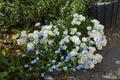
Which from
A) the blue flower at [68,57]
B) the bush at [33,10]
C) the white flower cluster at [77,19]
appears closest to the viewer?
the blue flower at [68,57]

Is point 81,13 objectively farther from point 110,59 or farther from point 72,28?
point 110,59

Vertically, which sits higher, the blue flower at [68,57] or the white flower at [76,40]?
the white flower at [76,40]

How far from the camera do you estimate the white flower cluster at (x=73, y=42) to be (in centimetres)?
393

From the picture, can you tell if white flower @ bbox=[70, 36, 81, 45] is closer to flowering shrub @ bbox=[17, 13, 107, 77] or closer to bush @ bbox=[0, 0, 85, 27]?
flowering shrub @ bbox=[17, 13, 107, 77]

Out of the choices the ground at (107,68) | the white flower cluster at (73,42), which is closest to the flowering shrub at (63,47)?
the white flower cluster at (73,42)

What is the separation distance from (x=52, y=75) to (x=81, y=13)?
121 centimetres

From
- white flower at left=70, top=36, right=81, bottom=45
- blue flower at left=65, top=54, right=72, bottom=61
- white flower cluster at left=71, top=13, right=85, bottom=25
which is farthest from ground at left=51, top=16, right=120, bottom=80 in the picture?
white flower cluster at left=71, top=13, right=85, bottom=25

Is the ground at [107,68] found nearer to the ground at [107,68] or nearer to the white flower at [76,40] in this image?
the ground at [107,68]

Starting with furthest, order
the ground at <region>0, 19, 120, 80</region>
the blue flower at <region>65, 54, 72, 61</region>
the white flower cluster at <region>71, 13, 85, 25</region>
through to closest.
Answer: the white flower cluster at <region>71, 13, 85, 25</region>
the ground at <region>0, 19, 120, 80</region>
the blue flower at <region>65, 54, 72, 61</region>

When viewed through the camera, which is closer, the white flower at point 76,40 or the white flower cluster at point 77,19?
the white flower at point 76,40

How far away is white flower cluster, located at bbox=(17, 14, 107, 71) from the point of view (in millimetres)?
3934

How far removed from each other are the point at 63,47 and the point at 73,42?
181 millimetres

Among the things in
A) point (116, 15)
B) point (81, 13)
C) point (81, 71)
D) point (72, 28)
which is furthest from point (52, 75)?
point (116, 15)

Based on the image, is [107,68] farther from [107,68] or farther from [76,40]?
[76,40]
